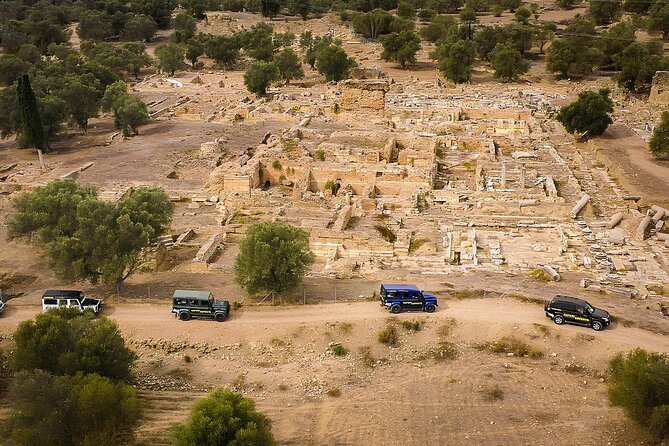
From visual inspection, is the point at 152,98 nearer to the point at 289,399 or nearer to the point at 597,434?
the point at 289,399

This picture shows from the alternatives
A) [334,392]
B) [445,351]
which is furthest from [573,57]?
[334,392]

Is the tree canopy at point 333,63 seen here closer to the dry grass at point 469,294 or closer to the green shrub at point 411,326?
the dry grass at point 469,294

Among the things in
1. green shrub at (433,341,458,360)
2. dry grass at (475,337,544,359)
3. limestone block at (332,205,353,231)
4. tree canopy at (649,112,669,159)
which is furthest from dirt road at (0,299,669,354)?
tree canopy at (649,112,669,159)

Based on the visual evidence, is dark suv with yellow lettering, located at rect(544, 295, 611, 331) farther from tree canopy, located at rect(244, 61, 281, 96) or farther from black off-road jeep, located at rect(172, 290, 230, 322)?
tree canopy, located at rect(244, 61, 281, 96)

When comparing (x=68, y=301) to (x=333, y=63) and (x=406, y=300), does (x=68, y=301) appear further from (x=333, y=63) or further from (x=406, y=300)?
(x=333, y=63)

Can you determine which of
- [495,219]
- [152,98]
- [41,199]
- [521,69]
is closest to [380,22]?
[521,69]
